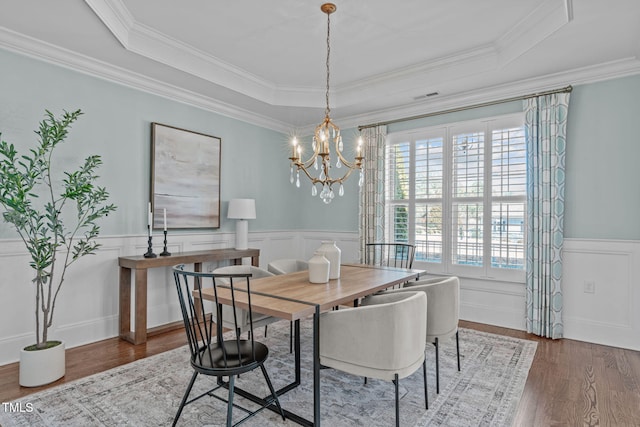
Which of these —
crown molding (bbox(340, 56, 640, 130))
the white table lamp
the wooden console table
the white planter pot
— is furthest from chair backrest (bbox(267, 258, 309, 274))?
crown molding (bbox(340, 56, 640, 130))

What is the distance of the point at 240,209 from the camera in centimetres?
444

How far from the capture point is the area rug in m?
2.17

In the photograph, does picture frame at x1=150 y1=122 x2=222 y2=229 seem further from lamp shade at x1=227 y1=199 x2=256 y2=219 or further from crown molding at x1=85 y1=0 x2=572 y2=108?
crown molding at x1=85 y1=0 x2=572 y2=108

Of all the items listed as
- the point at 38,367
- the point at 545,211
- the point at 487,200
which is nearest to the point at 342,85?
the point at 487,200

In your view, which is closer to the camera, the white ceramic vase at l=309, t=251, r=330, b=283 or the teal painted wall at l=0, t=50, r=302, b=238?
the white ceramic vase at l=309, t=251, r=330, b=283

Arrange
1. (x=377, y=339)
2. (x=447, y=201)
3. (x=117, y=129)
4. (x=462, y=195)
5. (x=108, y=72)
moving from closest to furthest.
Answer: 1. (x=377, y=339)
2. (x=108, y=72)
3. (x=117, y=129)
4. (x=462, y=195)
5. (x=447, y=201)

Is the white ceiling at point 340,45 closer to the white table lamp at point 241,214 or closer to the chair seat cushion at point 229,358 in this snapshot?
the white table lamp at point 241,214

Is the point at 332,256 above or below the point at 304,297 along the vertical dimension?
above

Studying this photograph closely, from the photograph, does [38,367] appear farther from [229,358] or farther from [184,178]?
[184,178]

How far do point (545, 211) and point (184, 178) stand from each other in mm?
3974

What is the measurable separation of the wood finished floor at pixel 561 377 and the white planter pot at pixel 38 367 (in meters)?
0.06

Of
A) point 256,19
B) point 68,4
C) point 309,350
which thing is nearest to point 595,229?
point 309,350

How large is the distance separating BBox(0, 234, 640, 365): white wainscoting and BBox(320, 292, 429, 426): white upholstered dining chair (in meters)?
2.47

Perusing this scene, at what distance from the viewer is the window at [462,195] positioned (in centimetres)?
398
